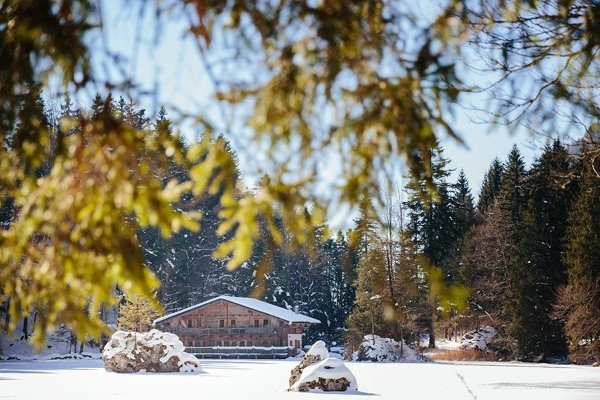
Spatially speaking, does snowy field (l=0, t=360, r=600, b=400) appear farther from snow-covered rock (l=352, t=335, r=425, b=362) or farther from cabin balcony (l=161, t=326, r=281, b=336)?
A: cabin balcony (l=161, t=326, r=281, b=336)

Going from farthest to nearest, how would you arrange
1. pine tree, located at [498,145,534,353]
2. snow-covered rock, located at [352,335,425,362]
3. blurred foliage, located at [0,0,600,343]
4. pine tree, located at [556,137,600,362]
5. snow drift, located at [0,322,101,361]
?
snow drift, located at [0,322,101,361]
snow-covered rock, located at [352,335,425,362]
pine tree, located at [498,145,534,353]
pine tree, located at [556,137,600,362]
blurred foliage, located at [0,0,600,343]

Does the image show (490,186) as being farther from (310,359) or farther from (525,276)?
(310,359)

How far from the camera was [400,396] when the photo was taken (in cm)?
1569

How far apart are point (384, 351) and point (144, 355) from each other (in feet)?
62.2

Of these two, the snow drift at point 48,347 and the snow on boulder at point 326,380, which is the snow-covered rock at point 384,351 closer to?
the snow drift at point 48,347

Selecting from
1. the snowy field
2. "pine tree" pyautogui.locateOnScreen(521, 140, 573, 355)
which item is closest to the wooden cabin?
"pine tree" pyautogui.locateOnScreen(521, 140, 573, 355)

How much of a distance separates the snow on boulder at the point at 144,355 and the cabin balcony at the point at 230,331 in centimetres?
2329

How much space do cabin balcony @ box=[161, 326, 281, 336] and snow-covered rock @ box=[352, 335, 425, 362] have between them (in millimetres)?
10163

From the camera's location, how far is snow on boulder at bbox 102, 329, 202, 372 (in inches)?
1075

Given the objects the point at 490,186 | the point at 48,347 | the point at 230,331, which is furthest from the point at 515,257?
the point at 48,347

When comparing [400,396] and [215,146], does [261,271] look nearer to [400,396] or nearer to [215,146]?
[215,146]

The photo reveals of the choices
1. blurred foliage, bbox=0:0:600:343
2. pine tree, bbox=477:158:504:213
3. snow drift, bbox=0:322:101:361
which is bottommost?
snow drift, bbox=0:322:101:361

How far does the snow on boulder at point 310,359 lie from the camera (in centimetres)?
1841

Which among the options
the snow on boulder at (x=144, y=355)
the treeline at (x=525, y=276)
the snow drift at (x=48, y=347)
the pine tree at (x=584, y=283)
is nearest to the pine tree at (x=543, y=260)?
the treeline at (x=525, y=276)
